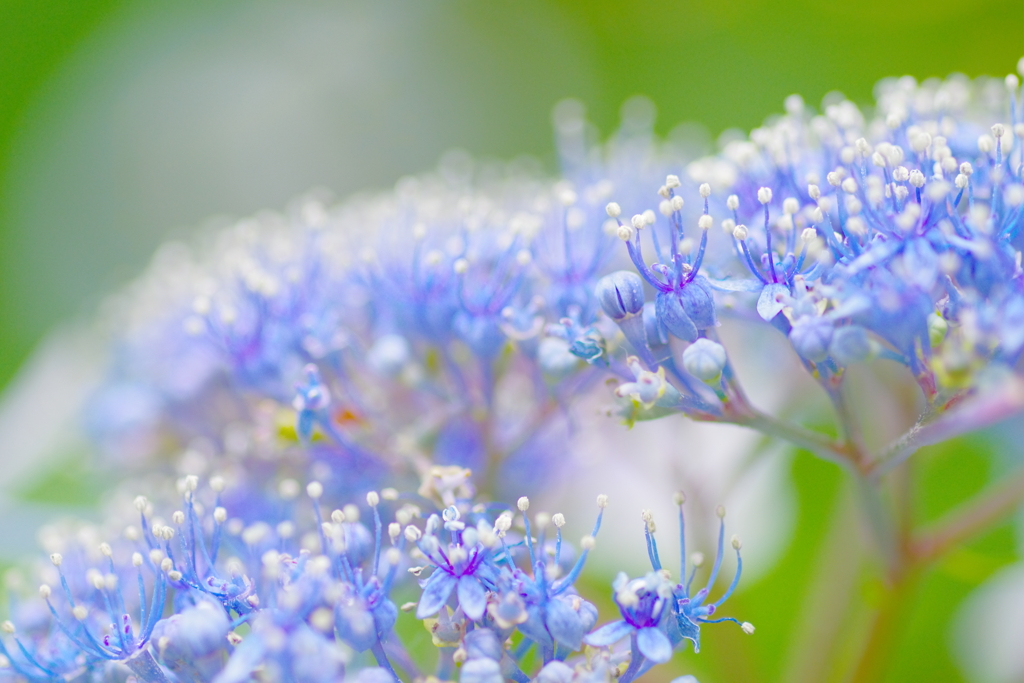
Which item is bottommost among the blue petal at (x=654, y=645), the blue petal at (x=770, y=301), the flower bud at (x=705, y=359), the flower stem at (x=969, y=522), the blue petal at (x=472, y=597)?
the blue petal at (x=654, y=645)

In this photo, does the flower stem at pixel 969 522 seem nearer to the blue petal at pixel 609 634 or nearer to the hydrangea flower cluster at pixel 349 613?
the hydrangea flower cluster at pixel 349 613

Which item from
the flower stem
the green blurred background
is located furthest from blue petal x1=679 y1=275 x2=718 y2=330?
the green blurred background

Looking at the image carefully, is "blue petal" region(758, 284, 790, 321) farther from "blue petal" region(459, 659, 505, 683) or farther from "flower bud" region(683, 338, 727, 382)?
"blue petal" region(459, 659, 505, 683)

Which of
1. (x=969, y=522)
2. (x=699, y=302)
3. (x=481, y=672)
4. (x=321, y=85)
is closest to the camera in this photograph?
(x=481, y=672)

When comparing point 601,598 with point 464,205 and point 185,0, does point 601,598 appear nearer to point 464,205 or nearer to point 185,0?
point 464,205

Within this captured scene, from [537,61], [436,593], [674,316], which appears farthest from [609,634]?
[537,61]

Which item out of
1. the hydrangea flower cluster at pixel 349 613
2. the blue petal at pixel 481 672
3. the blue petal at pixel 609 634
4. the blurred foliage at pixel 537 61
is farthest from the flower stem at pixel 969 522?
the blurred foliage at pixel 537 61

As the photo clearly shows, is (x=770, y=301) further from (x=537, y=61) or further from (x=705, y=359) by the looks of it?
(x=537, y=61)
